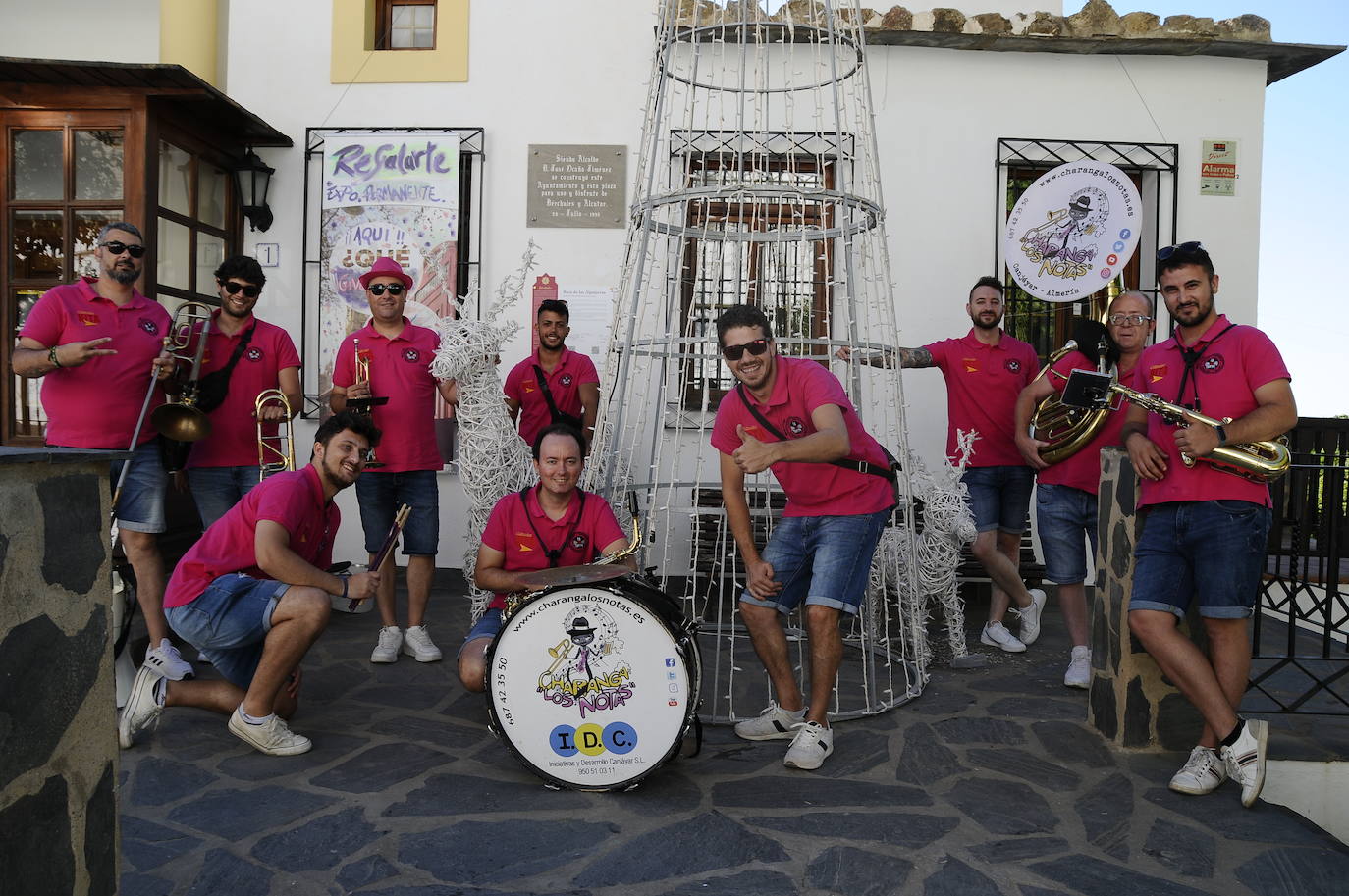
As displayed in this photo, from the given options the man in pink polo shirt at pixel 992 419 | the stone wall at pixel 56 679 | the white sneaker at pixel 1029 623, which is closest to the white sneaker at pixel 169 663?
the stone wall at pixel 56 679

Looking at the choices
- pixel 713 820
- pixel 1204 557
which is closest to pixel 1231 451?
pixel 1204 557

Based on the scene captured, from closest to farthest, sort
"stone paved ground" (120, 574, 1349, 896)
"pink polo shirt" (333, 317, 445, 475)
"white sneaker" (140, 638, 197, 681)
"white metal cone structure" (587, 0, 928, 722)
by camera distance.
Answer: "stone paved ground" (120, 574, 1349, 896) → "white sneaker" (140, 638, 197, 681) → "white metal cone structure" (587, 0, 928, 722) → "pink polo shirt" (333, 317, 445, 475)

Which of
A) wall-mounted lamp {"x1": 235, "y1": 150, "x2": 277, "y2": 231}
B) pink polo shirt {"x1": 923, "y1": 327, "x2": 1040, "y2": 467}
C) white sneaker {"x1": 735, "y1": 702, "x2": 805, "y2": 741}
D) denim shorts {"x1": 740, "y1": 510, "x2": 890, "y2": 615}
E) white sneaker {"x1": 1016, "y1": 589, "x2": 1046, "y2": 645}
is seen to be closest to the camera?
denim shorts {"x1": 740, "y1": 510, "x2": 890, "y2": 615}

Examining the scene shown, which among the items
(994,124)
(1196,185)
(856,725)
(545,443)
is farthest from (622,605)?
(1196,185)

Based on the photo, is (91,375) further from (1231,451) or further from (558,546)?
(1231,451)

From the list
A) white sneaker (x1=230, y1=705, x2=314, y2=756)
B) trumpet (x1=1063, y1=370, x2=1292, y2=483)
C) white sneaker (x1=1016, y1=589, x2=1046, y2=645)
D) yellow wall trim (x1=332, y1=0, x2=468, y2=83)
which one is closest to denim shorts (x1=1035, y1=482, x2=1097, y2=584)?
white sneaker (x1=1016, y1=589, x2=1046, y2=645)

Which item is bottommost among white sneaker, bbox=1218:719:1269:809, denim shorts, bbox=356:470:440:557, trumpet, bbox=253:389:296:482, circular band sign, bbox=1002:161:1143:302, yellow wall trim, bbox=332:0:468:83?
white sneaker, bbox=1218:719:1269:809

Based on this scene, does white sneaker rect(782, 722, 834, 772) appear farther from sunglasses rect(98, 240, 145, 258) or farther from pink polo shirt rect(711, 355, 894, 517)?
sunglasses rect(98, 240, 145, 258)

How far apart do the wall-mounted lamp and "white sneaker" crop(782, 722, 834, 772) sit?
5.63m

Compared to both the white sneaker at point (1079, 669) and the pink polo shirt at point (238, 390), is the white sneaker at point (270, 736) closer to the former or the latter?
the pink polo shirt at point (238, 390)

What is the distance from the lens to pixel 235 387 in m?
4.79

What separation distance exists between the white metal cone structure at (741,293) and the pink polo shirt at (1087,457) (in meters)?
0.79

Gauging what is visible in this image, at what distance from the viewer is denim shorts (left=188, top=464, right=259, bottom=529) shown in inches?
189

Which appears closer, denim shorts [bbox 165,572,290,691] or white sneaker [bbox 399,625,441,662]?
denim shorts [bbox 165,572,290,691]
